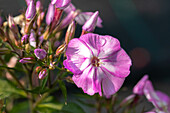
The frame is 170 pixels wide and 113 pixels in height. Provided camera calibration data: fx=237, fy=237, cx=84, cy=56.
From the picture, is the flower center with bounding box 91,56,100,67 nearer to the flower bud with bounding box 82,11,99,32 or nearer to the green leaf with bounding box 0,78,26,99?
the flower bud with bounding box 82,11,99,32

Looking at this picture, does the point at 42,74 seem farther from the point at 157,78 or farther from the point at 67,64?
the point at 157,78

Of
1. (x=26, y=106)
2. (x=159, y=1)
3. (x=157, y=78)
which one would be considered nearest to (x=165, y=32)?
(x=159, y=1)

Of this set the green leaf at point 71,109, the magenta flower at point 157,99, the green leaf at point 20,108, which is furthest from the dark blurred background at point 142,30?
the green leaf at point 71,109

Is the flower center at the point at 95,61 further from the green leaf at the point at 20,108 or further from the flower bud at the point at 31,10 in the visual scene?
the green leaf at the point at 20,108

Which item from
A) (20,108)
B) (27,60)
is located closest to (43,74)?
(27,60)

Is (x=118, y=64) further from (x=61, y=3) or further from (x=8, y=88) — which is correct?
(x=8, y=88)
